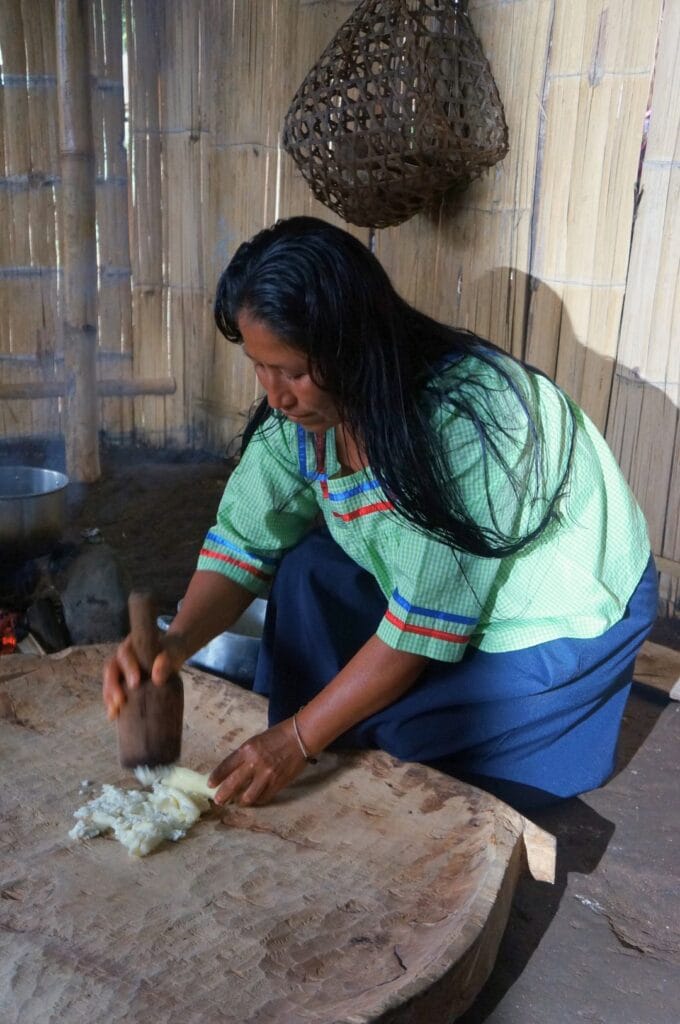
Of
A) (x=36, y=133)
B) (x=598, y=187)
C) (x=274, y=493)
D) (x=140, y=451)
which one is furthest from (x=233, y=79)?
(x=274, y=493)

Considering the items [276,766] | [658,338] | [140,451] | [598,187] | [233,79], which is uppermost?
[233,79]

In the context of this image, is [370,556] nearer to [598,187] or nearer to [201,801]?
[201,801]

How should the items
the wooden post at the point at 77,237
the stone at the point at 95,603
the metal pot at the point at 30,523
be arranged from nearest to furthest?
the stone at the point at 95,603 < the metal pot at the point at 30,523 < the wooden post at the point at 77,237

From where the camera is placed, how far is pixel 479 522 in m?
1.63

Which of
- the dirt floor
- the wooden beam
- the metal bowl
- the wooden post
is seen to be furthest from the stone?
the wooden beam

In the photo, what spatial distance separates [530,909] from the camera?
177cm

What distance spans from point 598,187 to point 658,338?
1.63ft

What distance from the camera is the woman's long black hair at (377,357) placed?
1.45 m

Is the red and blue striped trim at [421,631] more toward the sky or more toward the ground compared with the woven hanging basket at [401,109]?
more toward the ground

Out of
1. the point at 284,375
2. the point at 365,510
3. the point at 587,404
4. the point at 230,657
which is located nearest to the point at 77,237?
the point at 587,404

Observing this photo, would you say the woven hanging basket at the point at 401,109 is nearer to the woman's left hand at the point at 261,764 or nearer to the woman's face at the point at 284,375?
the woman's face at the point at 284,375

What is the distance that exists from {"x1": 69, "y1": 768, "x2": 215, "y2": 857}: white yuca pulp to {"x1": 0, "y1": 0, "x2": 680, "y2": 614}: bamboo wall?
1.80m

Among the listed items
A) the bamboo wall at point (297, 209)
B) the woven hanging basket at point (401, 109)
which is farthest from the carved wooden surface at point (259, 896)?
the woven hanging basket at point (401, 109)

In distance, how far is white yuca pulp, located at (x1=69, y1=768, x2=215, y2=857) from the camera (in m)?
1.65
